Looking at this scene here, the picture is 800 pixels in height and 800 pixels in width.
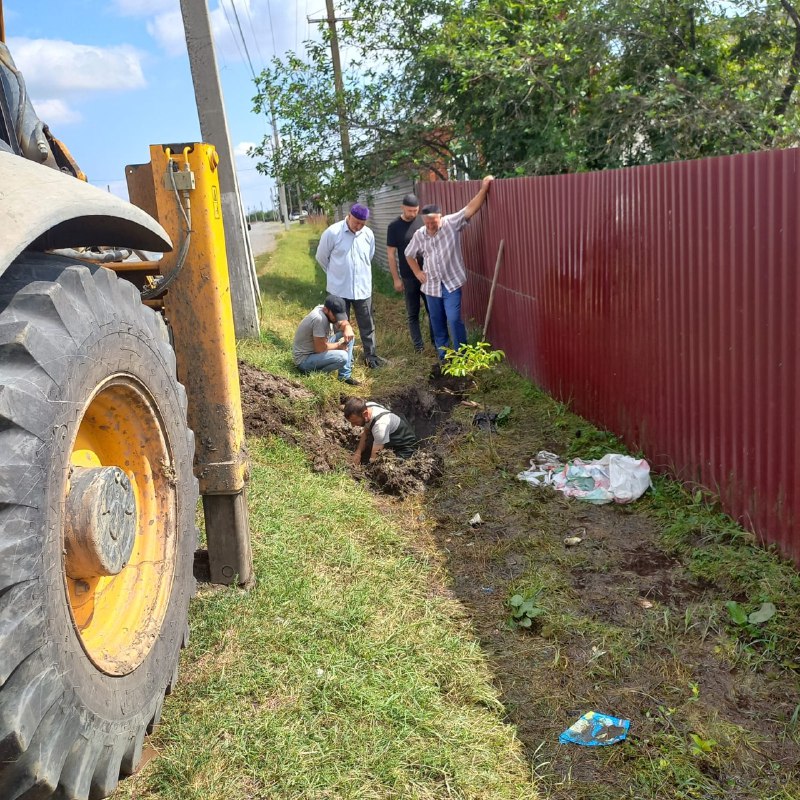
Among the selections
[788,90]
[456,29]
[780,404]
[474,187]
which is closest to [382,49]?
[456,29]

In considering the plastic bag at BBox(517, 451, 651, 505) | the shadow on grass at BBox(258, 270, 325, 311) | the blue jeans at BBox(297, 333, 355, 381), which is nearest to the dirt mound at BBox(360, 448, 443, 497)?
the plastic bag at BBox(517, 451, 651, 505)

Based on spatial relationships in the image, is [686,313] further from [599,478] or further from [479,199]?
[479,199]

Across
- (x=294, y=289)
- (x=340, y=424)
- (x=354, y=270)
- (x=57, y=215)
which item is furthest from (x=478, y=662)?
(x=294, y=289)

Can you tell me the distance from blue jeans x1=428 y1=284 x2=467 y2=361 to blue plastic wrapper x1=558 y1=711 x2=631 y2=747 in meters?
5.58

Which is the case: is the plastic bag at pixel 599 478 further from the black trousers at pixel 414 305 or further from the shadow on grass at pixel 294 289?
the shadow on grass at pixel 294 289

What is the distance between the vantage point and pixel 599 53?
34.6ft

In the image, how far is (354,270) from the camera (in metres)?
9.06

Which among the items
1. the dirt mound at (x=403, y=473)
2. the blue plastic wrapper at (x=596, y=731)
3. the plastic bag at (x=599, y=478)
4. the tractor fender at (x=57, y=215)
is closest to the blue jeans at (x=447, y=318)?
the dirt mound at (x=403, y=473)

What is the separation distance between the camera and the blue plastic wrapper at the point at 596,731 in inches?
111

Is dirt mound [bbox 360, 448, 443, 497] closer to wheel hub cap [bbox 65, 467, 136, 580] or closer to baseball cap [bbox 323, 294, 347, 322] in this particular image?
baseball cap [bbox 323, 294, 347, 322]

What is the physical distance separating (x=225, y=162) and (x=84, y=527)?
27.4 ft

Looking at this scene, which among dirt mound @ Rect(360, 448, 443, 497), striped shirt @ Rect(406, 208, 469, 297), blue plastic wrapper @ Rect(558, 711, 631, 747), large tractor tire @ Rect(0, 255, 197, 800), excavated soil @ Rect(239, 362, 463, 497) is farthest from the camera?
striped shirt @ Rect(406, 208, 469, 297)

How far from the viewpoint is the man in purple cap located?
29.7ft

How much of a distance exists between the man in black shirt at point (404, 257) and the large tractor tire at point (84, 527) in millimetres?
7305
